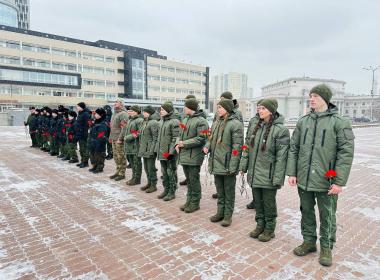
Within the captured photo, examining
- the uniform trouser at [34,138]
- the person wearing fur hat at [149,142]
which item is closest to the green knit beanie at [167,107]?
the person wearing fur hat at [149,142]

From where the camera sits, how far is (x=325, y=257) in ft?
10.9

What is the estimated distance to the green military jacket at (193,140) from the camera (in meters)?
4.93

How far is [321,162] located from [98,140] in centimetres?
660

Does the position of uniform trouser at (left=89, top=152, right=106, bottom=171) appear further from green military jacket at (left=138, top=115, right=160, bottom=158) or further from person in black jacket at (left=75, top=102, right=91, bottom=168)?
green military jacket at (left=138, top=115, right=160, bottom=158)

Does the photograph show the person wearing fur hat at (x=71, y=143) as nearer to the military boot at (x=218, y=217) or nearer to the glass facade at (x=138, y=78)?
the military boot at (x=218, y=217)

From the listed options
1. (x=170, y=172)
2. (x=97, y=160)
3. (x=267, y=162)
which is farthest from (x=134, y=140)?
(x=267, y=162)

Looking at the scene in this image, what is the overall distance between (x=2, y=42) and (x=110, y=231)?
59057 millimetres

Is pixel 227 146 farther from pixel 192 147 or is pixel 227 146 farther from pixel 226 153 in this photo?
pixel 192 147

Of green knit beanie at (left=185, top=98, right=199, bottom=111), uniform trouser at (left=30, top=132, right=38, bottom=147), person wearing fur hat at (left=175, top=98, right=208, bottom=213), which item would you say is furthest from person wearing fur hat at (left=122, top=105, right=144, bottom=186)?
uniform trouser at (left=30, top=132, right=38, bottom=147)

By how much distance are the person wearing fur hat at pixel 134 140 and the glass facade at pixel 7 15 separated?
95321 mm

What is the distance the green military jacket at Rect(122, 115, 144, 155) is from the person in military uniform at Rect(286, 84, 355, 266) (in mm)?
4183

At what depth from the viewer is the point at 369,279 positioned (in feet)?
9.95

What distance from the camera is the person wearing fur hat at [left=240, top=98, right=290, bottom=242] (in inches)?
146

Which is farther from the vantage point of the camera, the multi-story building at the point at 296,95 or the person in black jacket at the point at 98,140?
the multi-story building at the point at 296,95
